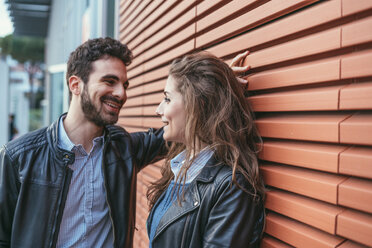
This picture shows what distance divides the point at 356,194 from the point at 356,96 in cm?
36

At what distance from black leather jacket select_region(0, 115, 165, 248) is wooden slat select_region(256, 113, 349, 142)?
124 centimetres

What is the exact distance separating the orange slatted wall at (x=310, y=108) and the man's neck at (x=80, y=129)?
1165 mm

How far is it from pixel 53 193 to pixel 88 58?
102cm

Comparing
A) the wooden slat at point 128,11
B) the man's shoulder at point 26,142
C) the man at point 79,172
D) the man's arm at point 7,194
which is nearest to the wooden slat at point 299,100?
the man at point 79,172

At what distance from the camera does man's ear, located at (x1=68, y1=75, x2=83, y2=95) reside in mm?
2534

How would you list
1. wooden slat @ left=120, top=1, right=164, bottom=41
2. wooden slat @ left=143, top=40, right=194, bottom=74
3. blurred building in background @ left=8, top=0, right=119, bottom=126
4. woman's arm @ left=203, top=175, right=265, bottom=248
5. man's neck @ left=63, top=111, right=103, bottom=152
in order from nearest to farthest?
woman's arm @ left=203, top=175, right=265, bottom=248 < man's neck @ left=63, top=111, right=103, bottom=152 < wooden slat @ left=143, top=40, right=194, bottom=74 < wooden slat @ left=120, top=1, right=164, bottom=41 < blurred building in background @ left=8, top=0, right=119, bottom=126

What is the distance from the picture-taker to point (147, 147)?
9.30 feet

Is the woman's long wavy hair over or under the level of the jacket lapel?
over

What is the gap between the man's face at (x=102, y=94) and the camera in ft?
8.00

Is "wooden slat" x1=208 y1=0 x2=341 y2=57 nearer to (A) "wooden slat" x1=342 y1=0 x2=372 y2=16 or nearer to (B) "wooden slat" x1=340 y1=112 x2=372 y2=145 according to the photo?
(A) "wooden slat" x1=342 y1=0 x2=372 y2=16

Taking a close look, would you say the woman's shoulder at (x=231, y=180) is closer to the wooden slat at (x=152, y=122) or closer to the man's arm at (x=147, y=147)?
the man's arm at (x=147, y=147)

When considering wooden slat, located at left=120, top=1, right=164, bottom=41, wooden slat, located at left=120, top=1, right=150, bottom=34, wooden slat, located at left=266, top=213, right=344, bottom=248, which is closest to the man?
wooden slat, located at left=266, top=213, right=344, bottom=248

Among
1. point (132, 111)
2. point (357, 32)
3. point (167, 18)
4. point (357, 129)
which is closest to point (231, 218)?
point (357, 129)

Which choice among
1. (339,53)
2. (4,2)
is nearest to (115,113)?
(339,53)
